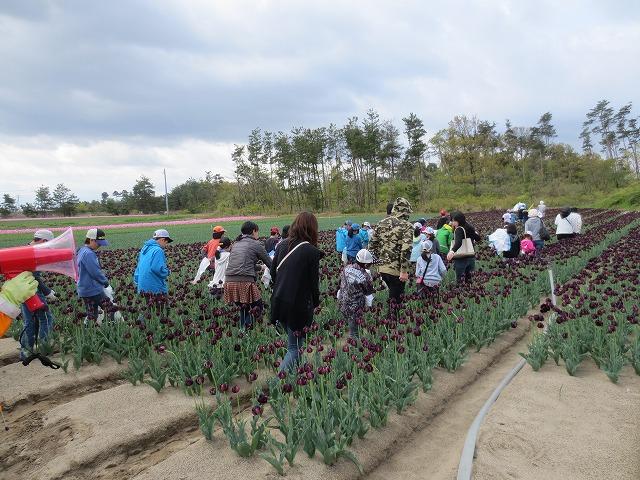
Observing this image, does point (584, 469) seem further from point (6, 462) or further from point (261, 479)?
point (6, 462)

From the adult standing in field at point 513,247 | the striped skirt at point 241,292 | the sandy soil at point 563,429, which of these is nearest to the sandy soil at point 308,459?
the sandy soil at point 563,429

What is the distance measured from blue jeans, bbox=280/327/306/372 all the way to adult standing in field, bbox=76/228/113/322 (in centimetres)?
294

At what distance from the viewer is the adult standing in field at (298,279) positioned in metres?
4.68

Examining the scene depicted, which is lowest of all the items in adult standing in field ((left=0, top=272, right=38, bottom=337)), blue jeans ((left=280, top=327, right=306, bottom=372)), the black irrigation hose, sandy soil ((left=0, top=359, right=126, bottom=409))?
the black irrigation hose

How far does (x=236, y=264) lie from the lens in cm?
643

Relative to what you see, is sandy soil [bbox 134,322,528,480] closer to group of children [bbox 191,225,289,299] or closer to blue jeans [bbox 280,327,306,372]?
blue jeans [bbox 280,327,306,372]

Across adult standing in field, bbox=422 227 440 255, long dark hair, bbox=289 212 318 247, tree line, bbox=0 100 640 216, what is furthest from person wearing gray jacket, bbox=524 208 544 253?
tree line, bbox=0 100 640 216

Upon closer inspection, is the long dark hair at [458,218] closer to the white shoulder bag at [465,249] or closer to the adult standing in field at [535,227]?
the white shoulder bag at [465,249]

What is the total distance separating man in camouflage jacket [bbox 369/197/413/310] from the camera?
692cm

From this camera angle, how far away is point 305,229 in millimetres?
4703

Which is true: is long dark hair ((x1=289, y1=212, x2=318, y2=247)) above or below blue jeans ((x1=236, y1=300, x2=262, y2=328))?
above

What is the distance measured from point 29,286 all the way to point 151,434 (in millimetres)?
1779

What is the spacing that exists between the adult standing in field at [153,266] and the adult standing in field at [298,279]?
2.80 meters

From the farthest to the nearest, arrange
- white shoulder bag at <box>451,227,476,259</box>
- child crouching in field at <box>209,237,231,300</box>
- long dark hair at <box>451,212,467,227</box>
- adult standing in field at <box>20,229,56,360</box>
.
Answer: white shoulder bag at <box>451,227,476,259</box> < long dark hair at <box>451,212,467,227</box> < child crouching in field at <box>209,237,231,300</box> < adult standing in field at <box>20,229,56,360</box>
